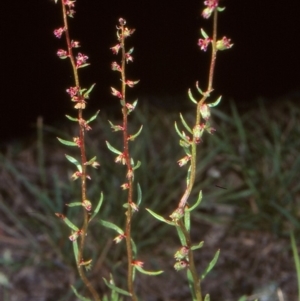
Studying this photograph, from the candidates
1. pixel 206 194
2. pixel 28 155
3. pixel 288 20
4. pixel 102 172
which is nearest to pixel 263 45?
pixel 288 20

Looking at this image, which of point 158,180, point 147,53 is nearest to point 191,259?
point 158,180

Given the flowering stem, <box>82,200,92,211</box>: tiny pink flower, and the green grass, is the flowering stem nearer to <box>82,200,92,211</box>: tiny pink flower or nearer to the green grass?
<box>82,200,92,211</box>: tiny pink flower

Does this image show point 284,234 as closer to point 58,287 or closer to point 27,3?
point 58,287

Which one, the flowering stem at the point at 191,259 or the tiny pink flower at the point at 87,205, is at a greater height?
the tiny pink flower at the point at 87,205

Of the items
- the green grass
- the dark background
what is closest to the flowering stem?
the green grass

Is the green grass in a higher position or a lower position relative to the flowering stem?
higher

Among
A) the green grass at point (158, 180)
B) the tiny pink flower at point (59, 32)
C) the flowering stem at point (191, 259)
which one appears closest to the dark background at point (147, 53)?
the green grass at point (158, 180)

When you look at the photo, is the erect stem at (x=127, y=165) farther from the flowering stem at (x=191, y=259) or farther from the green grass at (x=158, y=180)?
the green grass at (x=158, y=180)

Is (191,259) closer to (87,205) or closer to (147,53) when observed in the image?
(87,205)
